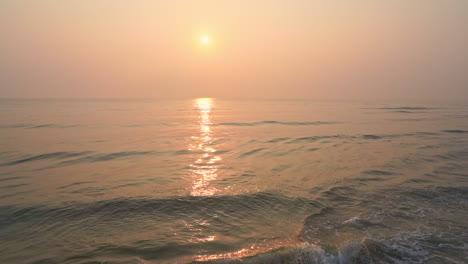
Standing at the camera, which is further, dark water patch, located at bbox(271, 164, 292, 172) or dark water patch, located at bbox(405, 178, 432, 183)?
dark water patch, located at bbox(271, 164, 292, 172)

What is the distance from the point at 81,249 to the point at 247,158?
1286 cm

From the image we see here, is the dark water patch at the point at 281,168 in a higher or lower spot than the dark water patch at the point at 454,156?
lower

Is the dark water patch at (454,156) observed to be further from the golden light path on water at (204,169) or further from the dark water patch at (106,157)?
the dark water patch at (106,157)

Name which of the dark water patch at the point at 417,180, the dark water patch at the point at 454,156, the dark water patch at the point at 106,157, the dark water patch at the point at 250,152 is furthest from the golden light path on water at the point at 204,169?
the dark water patch at the point at 454,156

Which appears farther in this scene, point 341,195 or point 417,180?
point 417,180

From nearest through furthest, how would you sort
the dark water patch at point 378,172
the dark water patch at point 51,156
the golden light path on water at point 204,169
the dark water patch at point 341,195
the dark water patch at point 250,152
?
the dark water patch at point 341,195 < the golden light path on water at point 204,169 < the dark water patch at point 378,172 < the dark water patch at point 51,156 < the dark water patch at point 250,152

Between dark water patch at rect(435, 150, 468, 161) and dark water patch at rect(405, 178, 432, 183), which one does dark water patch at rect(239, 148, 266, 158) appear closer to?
dark water patch at rect(405, 178, 432, 183)

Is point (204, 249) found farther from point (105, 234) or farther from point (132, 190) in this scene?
point (132, 190)

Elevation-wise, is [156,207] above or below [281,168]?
below

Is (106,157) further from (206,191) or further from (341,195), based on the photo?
(341,195)

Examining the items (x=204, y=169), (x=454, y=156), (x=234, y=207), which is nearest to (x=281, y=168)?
(x=204, y=169)

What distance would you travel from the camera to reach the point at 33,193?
1176cm

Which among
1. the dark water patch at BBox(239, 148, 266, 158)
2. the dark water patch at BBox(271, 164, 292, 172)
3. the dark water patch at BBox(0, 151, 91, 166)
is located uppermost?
the dark water patch at BBox(271, 164, 292, 172)

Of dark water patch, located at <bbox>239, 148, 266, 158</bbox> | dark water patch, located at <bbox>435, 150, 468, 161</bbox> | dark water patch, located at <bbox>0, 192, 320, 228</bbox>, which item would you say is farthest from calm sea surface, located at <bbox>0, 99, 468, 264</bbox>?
dark water patch, located at <bbox>239, 148, 266, 158</bbox>
